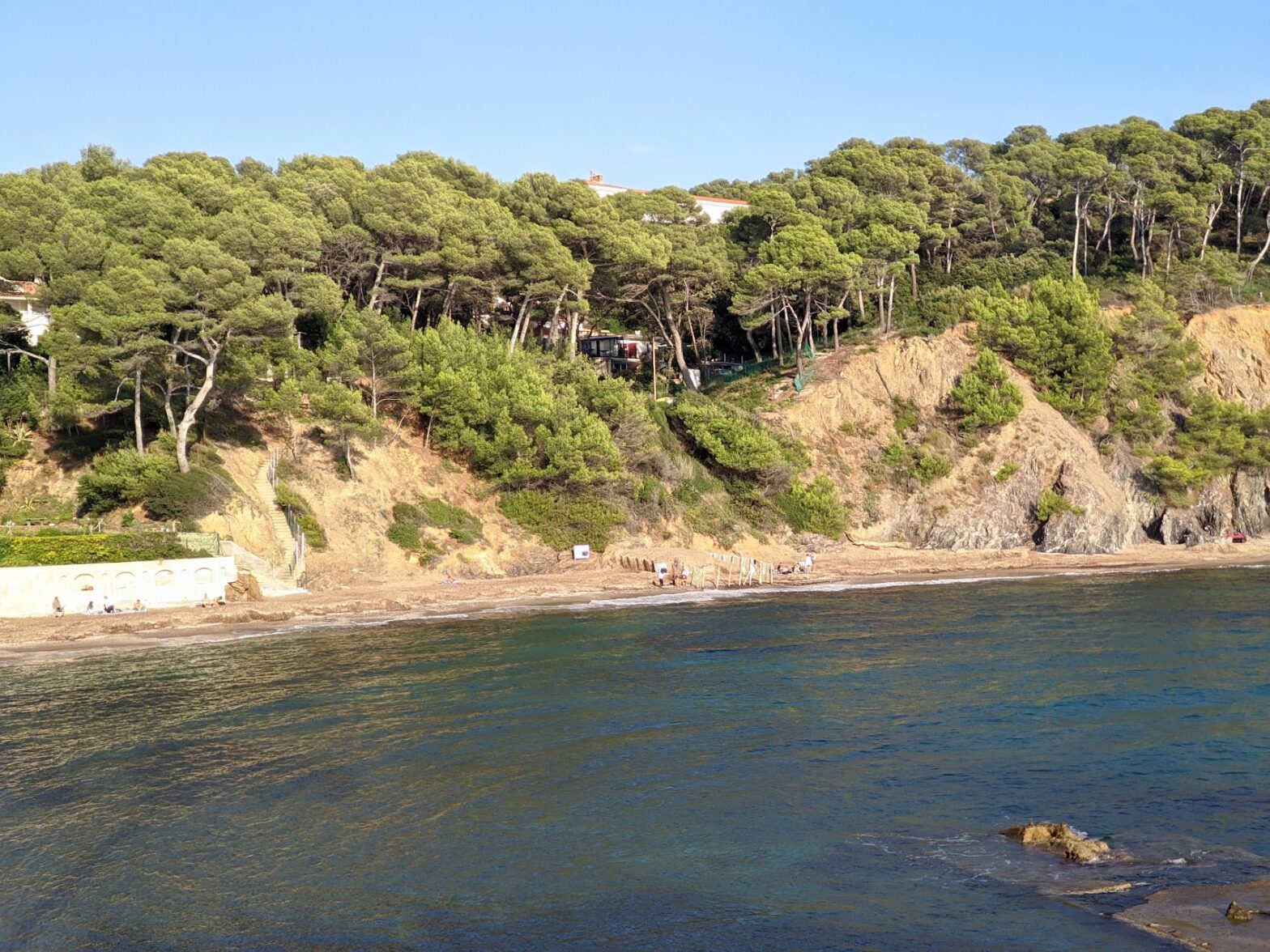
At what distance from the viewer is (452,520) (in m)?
51.2

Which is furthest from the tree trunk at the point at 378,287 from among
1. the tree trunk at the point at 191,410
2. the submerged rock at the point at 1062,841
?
the submerged rock at the point at 1062,841

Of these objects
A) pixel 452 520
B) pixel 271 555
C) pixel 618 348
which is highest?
pixel 618 348

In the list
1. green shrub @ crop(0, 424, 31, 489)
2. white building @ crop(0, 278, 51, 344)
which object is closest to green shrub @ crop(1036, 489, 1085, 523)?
green shrub @ crop(0, 424, 31, 489)

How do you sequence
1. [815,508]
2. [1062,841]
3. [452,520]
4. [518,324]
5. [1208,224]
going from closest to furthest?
1. [1062,841]
2. [452,520]
3. [518,324]
4. [815,508]
5. [1208,224]

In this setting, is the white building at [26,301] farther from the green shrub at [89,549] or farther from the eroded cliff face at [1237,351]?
the eroded cliff face at [1237,351]

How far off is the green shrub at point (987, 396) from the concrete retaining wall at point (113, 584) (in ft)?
142

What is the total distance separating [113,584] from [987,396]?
48490 millimetres

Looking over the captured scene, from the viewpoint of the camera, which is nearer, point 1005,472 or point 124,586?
point 124,586

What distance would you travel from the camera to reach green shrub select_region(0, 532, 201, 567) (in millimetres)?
39062

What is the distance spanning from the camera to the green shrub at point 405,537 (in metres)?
49.1

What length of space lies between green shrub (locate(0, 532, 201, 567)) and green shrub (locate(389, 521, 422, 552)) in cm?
965

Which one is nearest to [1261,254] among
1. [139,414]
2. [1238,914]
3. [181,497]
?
[181,497]

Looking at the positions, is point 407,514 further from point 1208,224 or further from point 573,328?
point 1208,224

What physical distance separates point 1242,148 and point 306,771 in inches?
3388
